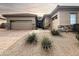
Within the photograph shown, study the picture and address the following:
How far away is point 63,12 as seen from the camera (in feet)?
21.4

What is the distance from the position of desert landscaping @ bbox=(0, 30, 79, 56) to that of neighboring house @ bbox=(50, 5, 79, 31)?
0.96ft

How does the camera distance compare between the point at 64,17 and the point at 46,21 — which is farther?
the point at 64,17

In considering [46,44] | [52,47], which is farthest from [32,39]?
[52,47]

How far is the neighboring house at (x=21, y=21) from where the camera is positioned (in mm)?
6540

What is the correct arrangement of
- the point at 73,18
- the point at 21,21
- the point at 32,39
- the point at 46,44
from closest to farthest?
the point at 46,44
the point at 32,39
the point at 73,18
the point at 21,21

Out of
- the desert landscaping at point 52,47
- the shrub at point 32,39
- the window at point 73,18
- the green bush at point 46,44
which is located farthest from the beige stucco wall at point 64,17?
the shrub at point 32,39

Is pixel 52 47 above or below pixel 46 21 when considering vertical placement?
below

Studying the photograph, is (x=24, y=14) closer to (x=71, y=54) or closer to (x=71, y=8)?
(x=71, y=8)

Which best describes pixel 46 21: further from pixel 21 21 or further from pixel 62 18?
pixel 21 21

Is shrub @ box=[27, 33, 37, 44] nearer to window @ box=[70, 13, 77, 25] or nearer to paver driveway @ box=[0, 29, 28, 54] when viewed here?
paver driveway @ box=[0, 29, 28, 54]

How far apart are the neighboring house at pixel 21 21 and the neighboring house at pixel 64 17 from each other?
723 millimetres

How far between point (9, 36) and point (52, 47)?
1646 millimetres

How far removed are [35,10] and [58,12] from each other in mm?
833

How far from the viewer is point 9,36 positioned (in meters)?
6.59
